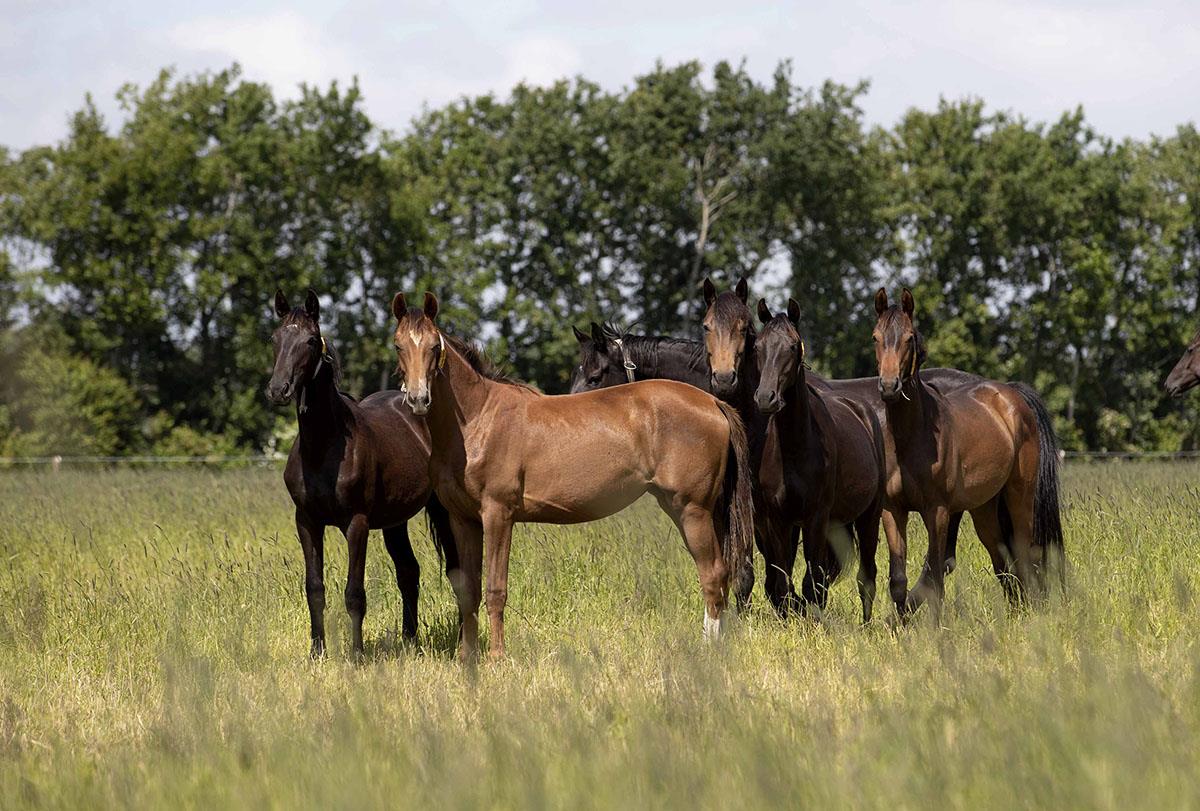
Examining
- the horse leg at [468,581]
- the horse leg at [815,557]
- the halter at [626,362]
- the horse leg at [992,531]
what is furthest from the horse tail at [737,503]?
the horse leg at [992,531]

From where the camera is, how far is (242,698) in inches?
214

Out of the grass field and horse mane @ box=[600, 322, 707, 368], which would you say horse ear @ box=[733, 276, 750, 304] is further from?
the grass field

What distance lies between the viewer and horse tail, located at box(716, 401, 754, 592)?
7.91 metres

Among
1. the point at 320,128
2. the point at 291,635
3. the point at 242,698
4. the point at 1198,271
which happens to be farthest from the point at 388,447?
the point at 1198,271

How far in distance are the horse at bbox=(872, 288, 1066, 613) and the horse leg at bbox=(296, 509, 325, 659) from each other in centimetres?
352

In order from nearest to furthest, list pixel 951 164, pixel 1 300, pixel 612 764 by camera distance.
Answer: pixel 612 764, pixel 1 300, pixel 951 164

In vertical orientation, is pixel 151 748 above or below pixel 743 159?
below

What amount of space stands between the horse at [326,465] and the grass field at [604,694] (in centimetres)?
52

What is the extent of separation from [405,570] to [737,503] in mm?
2475

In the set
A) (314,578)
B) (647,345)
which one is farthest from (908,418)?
(314,578)

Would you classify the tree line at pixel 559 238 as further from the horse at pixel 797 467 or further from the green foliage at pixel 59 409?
the horse at pixel 797 467

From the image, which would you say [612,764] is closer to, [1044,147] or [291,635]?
[291,635]

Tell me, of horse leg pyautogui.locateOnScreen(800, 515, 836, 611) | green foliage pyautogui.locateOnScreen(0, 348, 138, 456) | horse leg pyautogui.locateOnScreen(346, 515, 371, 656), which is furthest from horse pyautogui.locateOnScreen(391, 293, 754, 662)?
green foliage pyautogui.locateOnScreen(0, 348, 138, 456)

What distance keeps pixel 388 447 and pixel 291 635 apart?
4.35 feet
